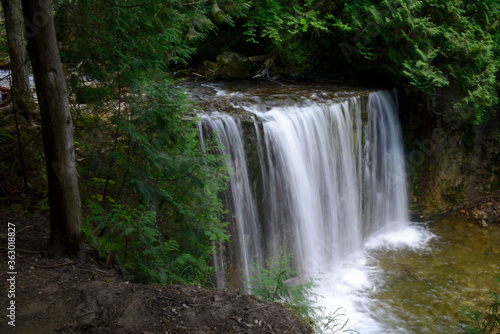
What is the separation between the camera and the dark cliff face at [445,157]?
10.9m

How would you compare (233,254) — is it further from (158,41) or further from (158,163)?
(158,41)

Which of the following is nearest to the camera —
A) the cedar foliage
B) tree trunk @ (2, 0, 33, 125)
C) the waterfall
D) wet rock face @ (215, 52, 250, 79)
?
the cedar foliage

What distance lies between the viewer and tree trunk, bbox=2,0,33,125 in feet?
17.5

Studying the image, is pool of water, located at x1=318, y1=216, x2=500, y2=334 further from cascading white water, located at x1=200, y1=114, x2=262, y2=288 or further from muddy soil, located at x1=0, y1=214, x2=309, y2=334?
muddy soil, located at x1=0, y1=214, x2=309, y2=334

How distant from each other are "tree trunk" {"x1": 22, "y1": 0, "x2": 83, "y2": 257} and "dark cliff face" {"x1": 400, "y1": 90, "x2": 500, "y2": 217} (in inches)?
360

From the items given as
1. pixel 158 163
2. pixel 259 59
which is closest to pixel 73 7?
pixel 158 163

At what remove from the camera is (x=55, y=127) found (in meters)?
3.60

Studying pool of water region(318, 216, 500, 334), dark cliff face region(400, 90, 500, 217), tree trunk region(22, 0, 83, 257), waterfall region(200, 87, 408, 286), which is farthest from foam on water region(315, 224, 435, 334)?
tree trunk region(22, 0, 83, 257)

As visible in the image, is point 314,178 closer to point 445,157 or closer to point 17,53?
point 445,157

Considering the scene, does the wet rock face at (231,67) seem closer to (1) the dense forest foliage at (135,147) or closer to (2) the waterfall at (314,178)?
(2) the waterfall at (314,178)

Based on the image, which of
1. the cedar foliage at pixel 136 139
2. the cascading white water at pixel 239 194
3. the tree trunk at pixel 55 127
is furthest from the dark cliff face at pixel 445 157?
the tree trunk at pixel 55 127

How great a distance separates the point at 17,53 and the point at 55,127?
259 cm

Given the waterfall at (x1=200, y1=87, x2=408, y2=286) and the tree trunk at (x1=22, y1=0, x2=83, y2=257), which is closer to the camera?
the tree trunk at (x1=22, y1=0, x2=83, y2=257)

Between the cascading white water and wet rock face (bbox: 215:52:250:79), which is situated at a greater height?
wet rock face (bbox: 215:52:250:79)
